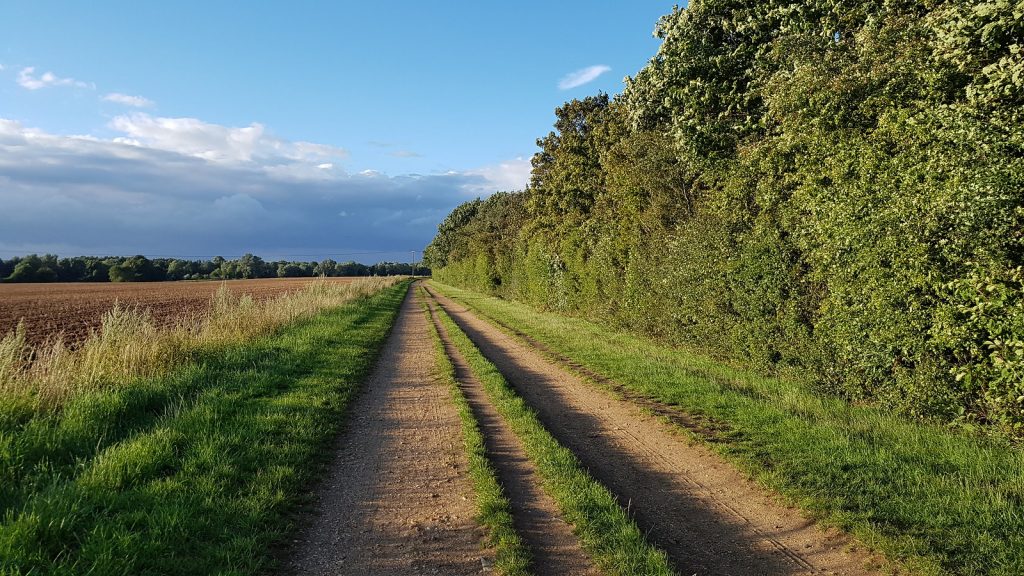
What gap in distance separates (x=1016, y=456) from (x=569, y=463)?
4.95 metres

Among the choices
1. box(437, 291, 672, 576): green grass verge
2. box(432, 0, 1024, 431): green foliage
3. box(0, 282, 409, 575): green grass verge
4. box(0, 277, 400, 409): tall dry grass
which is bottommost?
box(437, 291, 672, 576): green grass verge

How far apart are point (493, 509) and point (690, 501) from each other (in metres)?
2.04

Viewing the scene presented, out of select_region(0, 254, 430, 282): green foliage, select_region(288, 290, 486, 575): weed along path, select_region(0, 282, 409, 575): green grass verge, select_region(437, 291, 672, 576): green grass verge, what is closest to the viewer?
select_region(0, 282, 409, 575): green grass verge

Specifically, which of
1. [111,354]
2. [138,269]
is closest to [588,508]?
[111,354]

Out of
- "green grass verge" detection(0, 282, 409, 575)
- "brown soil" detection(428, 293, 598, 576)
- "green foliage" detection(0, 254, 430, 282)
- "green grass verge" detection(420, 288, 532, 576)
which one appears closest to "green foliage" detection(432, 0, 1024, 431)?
"brown soil" detection(428, 293, 598, 576)

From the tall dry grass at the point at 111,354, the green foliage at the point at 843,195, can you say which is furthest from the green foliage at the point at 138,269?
the green foliage at the point at 843,195

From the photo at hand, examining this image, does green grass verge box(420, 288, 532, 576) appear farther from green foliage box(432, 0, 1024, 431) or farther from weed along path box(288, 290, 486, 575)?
green foliage box(432, 0, 1024, 431)

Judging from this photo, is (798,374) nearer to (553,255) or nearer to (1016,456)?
(1016,456)

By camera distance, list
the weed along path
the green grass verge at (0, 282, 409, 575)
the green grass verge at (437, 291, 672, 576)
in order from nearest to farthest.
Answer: the green grass verge at (0, 282, 409, 575) → the green grass verge at (437, 291, 672, 576) → the weed along path

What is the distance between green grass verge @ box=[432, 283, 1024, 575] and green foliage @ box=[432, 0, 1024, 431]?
549mm

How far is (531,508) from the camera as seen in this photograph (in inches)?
183

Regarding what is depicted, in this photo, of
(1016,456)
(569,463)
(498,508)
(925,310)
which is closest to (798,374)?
(925,310)

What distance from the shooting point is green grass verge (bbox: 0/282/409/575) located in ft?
12.0

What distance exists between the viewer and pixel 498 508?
4.59 m
